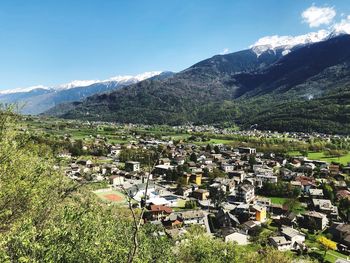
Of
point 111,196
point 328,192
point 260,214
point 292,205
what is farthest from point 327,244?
point 111,196

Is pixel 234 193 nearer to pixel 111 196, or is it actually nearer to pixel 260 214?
pixel 260 214

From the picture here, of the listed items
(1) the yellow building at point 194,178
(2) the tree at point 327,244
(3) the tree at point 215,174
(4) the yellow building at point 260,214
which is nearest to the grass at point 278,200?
(4) the yellow building at point 260,214

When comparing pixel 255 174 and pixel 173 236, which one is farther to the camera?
pixel 255 174

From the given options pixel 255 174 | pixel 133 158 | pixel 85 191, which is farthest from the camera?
pixel 133 158

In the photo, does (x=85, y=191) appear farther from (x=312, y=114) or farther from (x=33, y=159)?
(x=312, y=114)

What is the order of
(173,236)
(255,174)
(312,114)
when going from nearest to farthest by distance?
1. (173,236)
2. (255,174)
3. (312,114)

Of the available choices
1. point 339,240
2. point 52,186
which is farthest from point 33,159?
point 339,240

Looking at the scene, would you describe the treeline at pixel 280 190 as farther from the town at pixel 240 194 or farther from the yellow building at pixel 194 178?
the yellow building at pixel 194 178

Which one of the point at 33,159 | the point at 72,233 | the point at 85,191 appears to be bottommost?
the point at 85,191

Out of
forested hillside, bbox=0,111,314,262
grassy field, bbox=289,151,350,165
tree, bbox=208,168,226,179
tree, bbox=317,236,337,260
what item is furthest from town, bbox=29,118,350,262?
forested hillside, bbox=0,111,314,262
